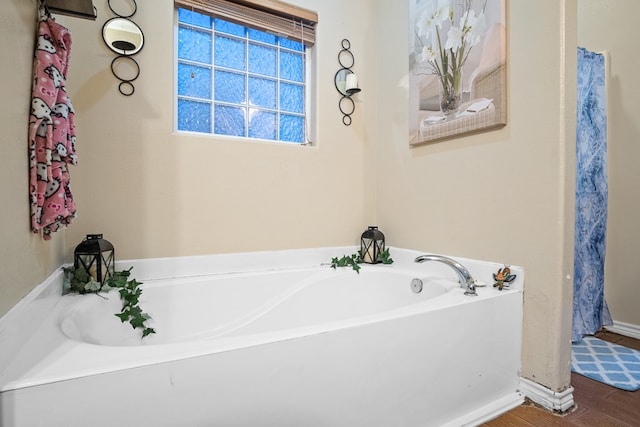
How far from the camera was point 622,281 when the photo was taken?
7.14 ft

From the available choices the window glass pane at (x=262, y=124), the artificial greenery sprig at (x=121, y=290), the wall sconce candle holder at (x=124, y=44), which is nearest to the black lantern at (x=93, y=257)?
the artificial greenery sprig at (x=121, y=290)

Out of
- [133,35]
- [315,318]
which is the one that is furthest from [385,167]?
[133,35]

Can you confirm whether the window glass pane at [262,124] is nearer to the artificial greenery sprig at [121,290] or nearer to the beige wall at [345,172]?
the beige wall at [345,172]

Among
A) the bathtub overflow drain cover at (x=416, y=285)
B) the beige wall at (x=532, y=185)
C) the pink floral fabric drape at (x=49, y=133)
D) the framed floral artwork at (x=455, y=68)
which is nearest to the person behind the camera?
the pink floral fabric drape at (x=49, y=133)

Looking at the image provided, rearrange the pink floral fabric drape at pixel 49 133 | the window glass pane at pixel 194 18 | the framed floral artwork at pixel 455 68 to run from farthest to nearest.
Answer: the window glass pane at pixel 194 18, the framed floral artwork at pixel 455 68, the pink floral fabric drape at pixel 49 133

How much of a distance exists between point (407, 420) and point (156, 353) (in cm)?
86

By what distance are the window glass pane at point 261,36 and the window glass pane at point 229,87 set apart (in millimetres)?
269

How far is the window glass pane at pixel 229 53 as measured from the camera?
1.92 metres

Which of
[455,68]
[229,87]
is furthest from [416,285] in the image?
[229,87]

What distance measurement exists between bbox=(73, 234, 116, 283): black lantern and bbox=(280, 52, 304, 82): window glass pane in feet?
4.83

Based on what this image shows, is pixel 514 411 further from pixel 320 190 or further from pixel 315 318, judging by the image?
pixel 320 190

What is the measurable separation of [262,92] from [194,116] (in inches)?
18.7

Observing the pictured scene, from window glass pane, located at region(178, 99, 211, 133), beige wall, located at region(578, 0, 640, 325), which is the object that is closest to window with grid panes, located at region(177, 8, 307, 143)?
window glass pane, located at region(178, 99, 211, 133)

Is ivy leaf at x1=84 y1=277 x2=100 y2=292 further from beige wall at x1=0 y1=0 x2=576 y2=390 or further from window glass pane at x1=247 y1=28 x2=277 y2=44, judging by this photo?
window glass pane at x1=247 y1=28 x2=277 y2=44
